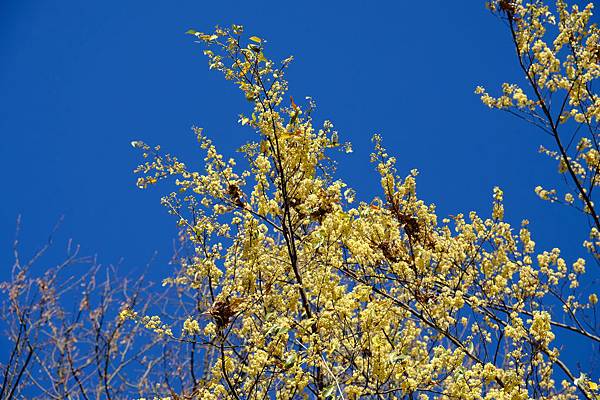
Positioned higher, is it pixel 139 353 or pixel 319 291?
pixel 139 353

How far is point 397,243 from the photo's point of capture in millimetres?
4152

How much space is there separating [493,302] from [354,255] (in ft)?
3.58

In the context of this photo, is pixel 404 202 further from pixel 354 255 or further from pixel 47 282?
pixel 47 282

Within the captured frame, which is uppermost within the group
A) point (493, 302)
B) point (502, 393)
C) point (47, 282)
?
point (47, 282)

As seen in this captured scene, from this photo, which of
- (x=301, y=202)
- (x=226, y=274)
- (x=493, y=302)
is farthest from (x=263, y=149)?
(x=493, y=302)

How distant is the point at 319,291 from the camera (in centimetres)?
322

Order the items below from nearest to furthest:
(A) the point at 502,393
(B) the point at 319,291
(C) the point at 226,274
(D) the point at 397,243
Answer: (A) the point at 502,393 < (B) the point at 319,291 < (C) the point at 226,274 < (D) the point at 397,243

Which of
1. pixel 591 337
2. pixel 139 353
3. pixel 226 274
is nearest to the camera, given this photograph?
pixel 226 274

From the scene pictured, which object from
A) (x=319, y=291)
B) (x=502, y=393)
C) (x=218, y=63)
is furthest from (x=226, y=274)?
(x=502, y=393)

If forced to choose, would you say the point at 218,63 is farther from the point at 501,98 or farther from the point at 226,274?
the point at 501,98

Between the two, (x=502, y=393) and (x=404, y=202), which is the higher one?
(x=404, y=202)

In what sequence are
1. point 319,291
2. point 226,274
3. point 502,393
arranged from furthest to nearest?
point 226,274
point 319,291
point 502,393

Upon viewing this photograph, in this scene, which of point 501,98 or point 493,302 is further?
point 501,98

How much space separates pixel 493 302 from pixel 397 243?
82 cm
